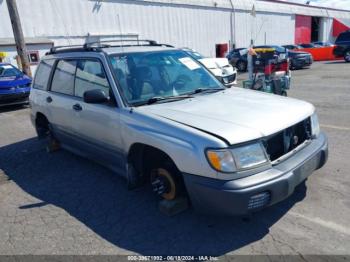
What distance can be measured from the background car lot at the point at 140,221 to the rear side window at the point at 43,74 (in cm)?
149

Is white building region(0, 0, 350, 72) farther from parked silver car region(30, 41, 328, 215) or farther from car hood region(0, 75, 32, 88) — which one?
parked silver car region(30, 41, 328, 215)

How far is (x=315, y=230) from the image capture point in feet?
9.91

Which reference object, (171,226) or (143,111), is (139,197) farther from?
(143,111)

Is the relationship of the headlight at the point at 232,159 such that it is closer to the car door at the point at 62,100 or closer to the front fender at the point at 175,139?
the front fender at the point at 175,139

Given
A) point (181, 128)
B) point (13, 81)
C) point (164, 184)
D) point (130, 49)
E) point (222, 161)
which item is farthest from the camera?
point (13, 81)

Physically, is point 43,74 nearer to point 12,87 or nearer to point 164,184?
point 164,184

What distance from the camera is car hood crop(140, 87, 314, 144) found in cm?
284

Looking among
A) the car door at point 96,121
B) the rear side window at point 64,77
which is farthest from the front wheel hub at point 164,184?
the rear side window at point 64,77

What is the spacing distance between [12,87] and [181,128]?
32.2 feet

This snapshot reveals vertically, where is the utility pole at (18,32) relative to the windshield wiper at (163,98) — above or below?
above

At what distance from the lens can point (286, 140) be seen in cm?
315

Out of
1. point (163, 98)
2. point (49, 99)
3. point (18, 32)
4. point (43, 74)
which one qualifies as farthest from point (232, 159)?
point (18, 32)

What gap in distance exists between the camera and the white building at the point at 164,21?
15762 mm

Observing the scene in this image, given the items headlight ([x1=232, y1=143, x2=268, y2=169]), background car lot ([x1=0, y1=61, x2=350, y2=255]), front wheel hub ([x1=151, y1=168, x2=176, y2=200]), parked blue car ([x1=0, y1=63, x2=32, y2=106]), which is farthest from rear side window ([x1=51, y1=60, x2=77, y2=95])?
parked blue car ([x1=0, y1=63, x2=32, y2=106])
